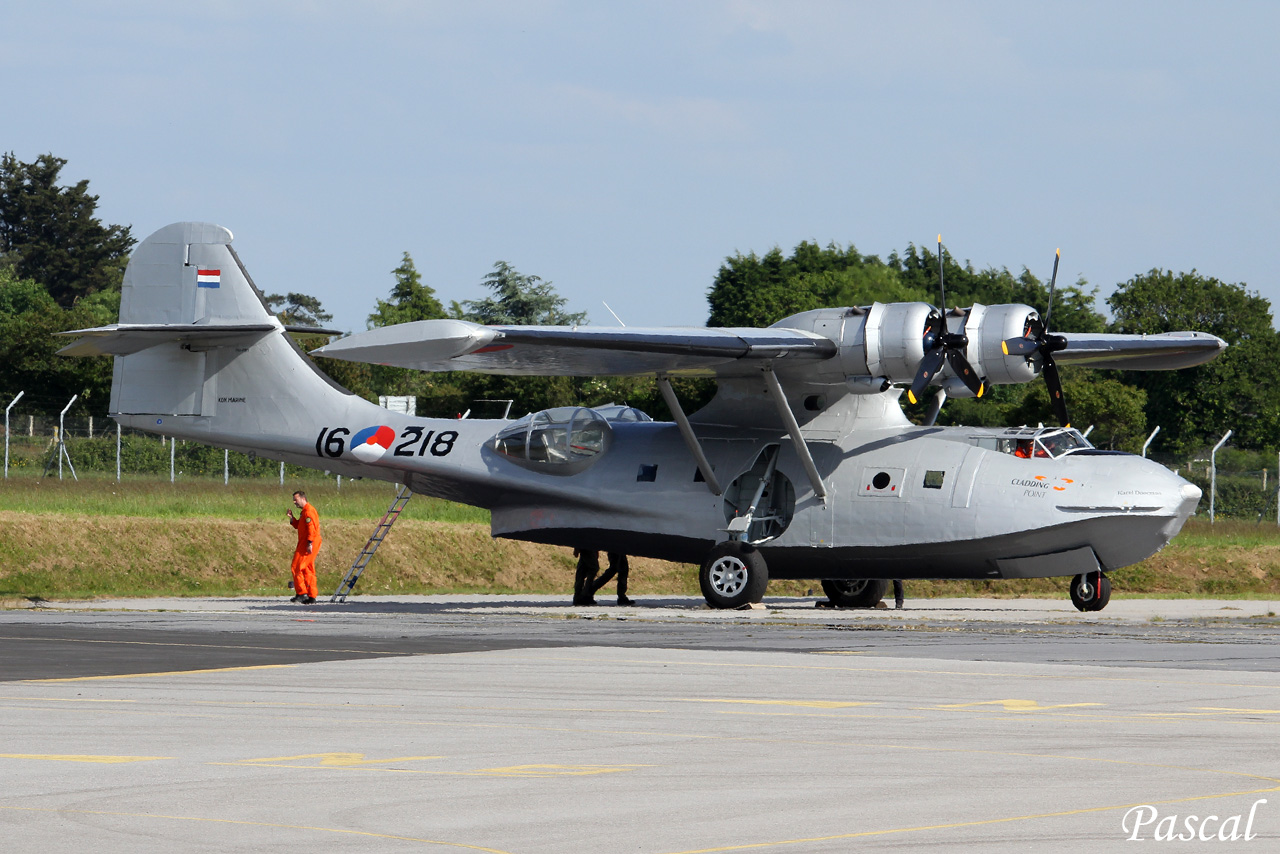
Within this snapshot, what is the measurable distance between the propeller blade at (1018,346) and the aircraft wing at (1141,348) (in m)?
1.79

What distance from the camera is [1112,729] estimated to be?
931cm

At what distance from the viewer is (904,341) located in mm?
21359

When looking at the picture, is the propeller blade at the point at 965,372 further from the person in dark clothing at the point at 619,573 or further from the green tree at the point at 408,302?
the green tree at the point at 408,302

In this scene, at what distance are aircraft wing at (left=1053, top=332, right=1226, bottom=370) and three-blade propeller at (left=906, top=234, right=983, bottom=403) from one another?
7.96 ft

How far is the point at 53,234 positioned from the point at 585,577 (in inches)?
3246

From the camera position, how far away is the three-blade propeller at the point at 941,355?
21359mm

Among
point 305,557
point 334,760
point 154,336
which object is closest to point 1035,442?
point 305,557

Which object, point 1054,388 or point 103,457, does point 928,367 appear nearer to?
point 1054,388

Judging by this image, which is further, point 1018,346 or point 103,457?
point 103,457

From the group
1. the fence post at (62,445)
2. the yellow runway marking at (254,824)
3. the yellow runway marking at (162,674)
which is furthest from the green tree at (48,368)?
the yellow runway marking at (254,824)

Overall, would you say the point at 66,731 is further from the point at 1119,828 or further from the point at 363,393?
the point at 363,393

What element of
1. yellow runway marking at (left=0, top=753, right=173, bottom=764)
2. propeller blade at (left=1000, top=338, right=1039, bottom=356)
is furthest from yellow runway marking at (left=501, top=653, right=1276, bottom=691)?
propeller blade at (left=1000, top=338, right=1039, bottom=356)

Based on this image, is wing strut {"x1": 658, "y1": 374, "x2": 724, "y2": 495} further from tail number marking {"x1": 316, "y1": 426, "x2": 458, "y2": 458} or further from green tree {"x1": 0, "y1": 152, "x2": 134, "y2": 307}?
green tree {"x1": 0, "y1": 152, "x2": 134, "y2": 307}

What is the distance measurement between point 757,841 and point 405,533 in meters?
28.6
